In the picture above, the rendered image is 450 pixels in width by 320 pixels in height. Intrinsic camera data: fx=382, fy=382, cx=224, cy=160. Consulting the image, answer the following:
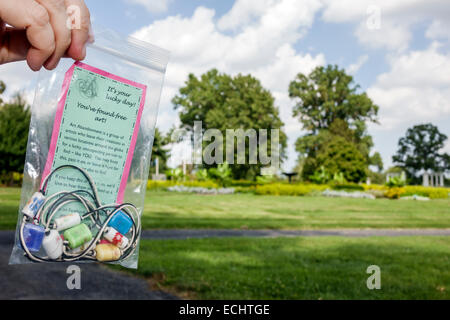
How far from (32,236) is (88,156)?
259 mm

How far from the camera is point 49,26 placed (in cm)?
93

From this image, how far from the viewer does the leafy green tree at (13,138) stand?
15.7 m

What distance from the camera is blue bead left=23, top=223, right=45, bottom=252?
103 centimetres

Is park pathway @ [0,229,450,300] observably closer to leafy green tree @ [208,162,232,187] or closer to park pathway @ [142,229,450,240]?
park pathway @ [142,229,450,240]

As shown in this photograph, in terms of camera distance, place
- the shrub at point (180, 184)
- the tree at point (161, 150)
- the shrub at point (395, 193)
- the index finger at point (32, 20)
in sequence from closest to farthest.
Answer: the index finger at point (32, 20), the shrub at point (395, 193), the shrub at point (180, 184), the tree at point (161, 150)

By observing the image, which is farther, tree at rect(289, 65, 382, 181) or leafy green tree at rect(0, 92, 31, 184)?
tree at rect(289, 65, 382, 181)

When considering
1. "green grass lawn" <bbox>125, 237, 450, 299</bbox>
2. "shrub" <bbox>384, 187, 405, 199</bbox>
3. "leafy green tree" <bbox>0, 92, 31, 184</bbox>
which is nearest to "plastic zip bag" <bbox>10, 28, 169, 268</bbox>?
"green grass lawn" <bbox>125, 237, 450, 299</bbox>

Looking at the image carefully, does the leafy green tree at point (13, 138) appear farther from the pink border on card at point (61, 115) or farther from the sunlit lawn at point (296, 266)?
the pink border on card at point (61, 115)

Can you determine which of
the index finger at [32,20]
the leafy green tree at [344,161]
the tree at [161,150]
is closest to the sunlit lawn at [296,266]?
the index finger at [32,20]

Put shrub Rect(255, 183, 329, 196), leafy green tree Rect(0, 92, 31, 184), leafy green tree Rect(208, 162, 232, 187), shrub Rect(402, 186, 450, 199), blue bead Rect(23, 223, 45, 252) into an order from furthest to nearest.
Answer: leafy green tree Rect(208, 162, 232, 187) < shrub Rect(255, 183, 329, 196) < shrub Rect(402, 186, 450, 199) < leafy green tree Rect(0, 92, 31, 184) < blue bead Rect(23, 223, 45, 252)

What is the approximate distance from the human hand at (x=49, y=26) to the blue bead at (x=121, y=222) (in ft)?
1.47
